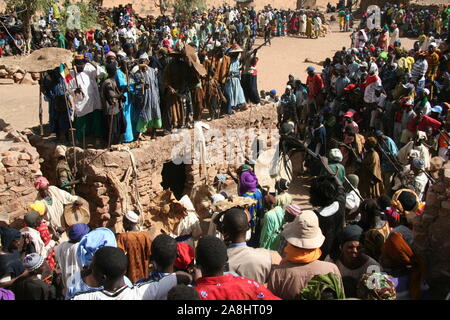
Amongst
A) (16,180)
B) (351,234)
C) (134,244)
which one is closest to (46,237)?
(134,244)

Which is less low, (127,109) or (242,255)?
(127,109)

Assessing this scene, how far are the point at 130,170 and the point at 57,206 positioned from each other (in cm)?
151

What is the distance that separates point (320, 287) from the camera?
3.52 m

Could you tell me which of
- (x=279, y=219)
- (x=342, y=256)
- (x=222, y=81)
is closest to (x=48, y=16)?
(x=222, y=81)

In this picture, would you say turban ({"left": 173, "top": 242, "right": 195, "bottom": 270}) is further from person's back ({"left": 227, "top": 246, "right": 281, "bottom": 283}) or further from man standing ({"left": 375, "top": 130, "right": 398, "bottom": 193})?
man standing ({"left": 375, "top": 130, "right": 398, "bottom": 193})

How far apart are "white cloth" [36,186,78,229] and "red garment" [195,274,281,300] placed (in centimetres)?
361

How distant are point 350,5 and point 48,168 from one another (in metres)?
29.3

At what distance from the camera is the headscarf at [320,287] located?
11.5 ft

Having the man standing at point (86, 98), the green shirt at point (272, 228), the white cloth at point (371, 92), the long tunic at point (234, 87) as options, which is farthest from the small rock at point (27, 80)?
the green shirt at point (272, 228)

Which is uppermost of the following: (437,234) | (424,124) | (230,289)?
(424,124)

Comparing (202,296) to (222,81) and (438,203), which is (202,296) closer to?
(438,203)

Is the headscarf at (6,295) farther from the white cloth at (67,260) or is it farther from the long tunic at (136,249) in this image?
the long tunic at (136,249)

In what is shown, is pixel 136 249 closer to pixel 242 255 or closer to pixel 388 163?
pixel 242 255

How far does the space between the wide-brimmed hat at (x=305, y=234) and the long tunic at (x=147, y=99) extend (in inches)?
181
